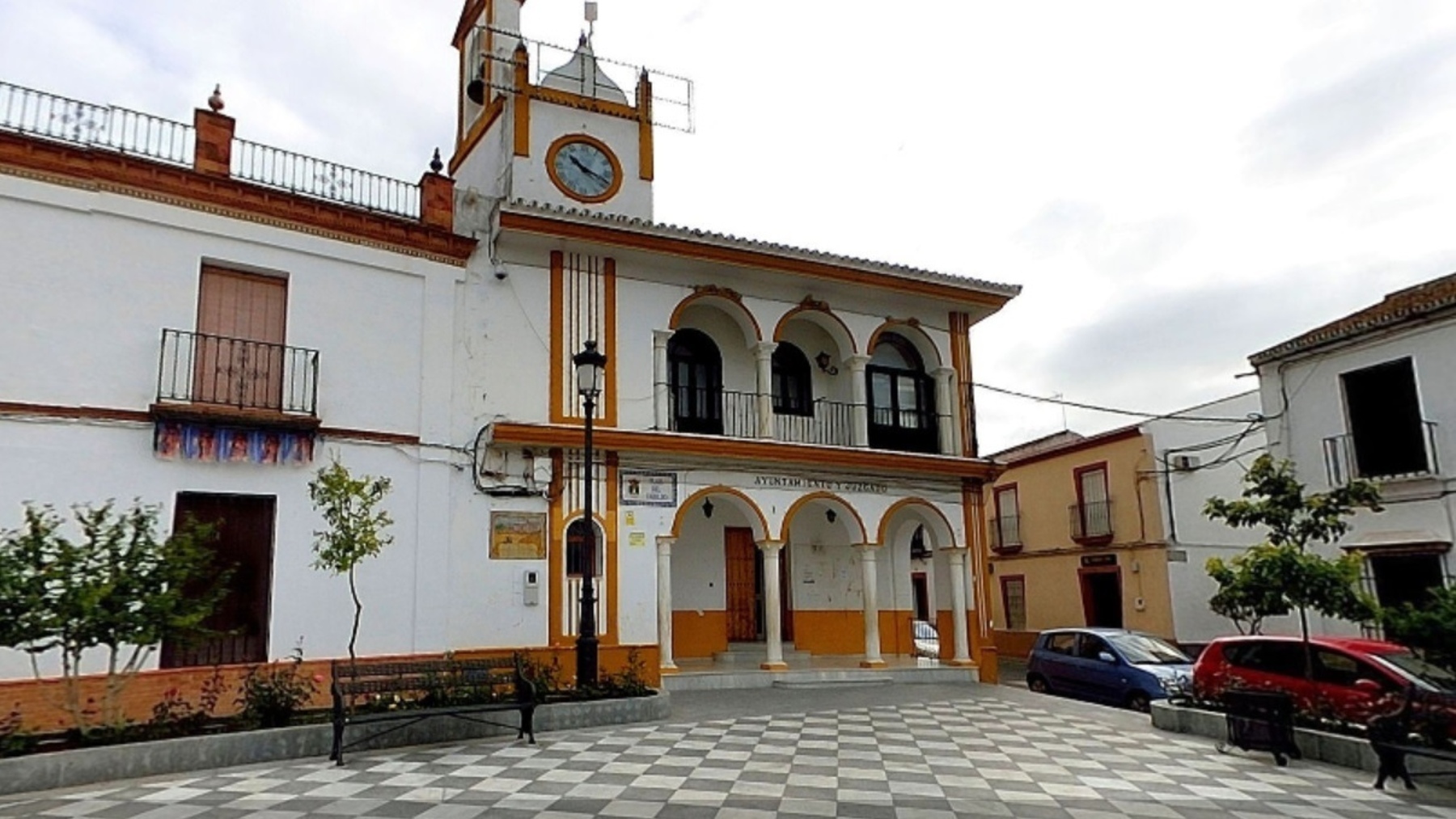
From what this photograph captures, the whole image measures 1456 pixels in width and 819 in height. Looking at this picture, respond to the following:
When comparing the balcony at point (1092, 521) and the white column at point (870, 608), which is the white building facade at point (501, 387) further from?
the balcony at point (1092, 521)

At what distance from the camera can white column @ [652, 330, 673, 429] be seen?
45.0 feet

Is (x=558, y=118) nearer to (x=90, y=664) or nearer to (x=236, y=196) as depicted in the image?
(x=236, y=196)

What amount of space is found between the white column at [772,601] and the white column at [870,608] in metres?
1.44

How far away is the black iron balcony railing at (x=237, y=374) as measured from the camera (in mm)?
10656

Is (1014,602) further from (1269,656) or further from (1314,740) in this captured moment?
(1314,740)

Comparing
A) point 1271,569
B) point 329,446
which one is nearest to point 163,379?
point 329,446

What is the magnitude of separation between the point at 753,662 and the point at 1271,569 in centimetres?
781

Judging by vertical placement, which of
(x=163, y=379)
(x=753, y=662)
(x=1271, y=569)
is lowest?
(x=753, y=662)

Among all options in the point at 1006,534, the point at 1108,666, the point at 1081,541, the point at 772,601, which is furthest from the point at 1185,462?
the point at 772,601

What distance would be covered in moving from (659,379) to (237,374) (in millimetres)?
5654

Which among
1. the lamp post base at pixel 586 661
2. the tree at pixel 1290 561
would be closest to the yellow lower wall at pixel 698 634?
the lamp post base at pixel 586 661

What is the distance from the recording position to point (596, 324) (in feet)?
44.5

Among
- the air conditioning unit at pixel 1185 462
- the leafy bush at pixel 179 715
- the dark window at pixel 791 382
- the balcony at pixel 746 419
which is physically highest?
the dark window at pixel 791 382

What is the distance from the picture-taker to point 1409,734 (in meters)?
7.59
